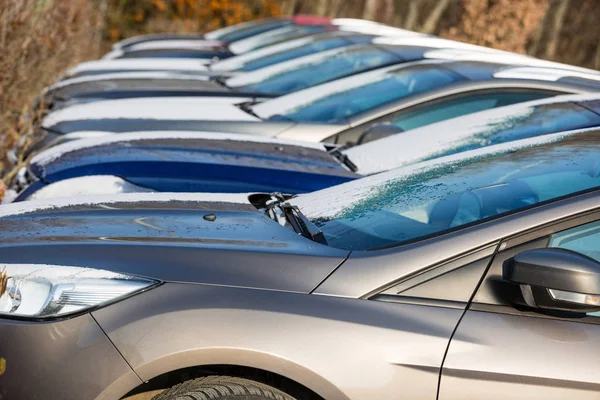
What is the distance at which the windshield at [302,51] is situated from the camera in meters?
9.41

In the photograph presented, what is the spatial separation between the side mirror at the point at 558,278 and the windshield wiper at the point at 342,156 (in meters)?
2.56

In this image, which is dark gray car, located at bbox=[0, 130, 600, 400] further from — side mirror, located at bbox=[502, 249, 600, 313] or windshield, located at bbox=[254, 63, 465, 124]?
windshield, located at bbox=[254, 63, 465, 124]

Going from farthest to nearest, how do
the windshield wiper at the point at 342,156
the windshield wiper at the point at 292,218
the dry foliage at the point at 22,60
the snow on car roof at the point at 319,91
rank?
the dry foliage at the point at 22,60 → the snow on car roof at the point at 319,91 → the windshield wiper at the point at 342,156 → the windshield wiper at the point at 292,218

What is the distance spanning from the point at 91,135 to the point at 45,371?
146 inches

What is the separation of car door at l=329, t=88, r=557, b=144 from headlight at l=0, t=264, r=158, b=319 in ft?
11.3

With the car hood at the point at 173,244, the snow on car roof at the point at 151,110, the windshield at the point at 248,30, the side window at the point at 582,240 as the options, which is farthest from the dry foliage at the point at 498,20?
the side window at the point at 582,240

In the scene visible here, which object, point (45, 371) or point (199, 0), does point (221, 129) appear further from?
point (199, 0)

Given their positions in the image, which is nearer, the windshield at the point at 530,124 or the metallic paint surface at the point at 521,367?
the metallic paint surface at the point at 521,367

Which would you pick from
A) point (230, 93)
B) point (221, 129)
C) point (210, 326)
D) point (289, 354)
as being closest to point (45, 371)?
point (210, 326)

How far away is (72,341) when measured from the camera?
299 centimetres

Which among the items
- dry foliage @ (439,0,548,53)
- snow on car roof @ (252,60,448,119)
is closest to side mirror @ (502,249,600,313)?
snow on car roof @ (252,60,448,119)

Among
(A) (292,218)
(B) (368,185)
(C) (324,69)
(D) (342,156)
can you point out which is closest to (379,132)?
(D) (342,156)

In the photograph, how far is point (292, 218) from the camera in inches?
146

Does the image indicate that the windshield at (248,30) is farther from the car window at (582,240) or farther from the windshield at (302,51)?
the car window at (582,240)
